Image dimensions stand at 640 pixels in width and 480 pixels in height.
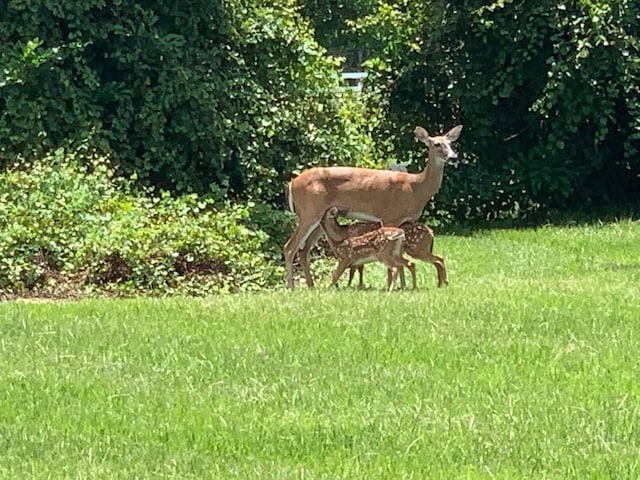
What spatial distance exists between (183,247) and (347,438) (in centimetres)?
686

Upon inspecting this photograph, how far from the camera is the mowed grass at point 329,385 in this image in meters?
6.17

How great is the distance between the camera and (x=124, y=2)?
17.1 metres

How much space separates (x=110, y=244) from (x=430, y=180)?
3.23m

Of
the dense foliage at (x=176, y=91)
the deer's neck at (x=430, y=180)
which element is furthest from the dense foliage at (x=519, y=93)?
the deer's neck at (x=430, y=180)

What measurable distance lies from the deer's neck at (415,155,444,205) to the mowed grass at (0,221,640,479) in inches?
78.7

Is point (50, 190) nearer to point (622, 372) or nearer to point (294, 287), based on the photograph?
point (294, 287)

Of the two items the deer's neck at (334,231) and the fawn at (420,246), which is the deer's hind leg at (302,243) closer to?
the deer's neck at (334,231)

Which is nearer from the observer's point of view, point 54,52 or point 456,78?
point 54,52

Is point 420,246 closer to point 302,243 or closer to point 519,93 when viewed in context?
point 302,243

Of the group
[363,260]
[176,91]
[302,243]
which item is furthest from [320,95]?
[363,260]

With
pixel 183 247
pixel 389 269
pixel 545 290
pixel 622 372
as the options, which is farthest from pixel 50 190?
pixel 622 372

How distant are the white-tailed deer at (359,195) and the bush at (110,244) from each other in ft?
2.12

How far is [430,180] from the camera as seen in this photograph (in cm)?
1326

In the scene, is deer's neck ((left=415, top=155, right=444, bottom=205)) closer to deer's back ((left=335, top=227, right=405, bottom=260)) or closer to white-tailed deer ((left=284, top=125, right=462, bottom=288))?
white-tailed deer ((left=284, top=125, right=462, bottom=288))
